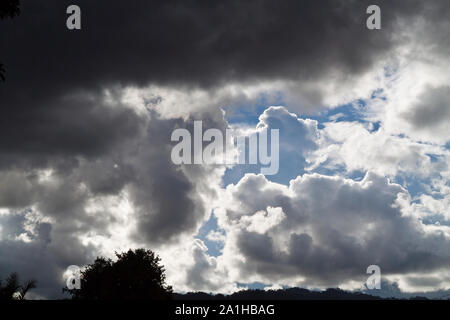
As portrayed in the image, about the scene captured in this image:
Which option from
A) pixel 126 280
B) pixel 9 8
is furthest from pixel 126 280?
pixel 9 8

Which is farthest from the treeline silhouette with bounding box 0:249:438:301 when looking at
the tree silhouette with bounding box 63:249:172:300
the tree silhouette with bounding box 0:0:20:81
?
the tree silhouette with bounding box 0:0:20:81

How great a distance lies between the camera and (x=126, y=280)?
55875 mm

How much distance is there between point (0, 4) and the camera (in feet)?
35.5

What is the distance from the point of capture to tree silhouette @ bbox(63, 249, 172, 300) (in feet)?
182

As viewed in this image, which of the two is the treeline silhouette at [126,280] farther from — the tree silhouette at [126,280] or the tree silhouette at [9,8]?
the tree silhouette at [9,8]

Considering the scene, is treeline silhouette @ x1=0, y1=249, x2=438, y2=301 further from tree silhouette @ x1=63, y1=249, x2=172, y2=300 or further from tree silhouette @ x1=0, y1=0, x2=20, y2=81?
tree silhouette @ x1=0, y1=0, x2=20, y2=81

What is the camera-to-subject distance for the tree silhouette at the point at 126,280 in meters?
55.6

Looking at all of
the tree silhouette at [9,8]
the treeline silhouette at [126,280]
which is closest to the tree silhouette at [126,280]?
the treeline silhouette at [126,280]

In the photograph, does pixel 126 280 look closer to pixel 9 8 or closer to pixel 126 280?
pixel 126 280
